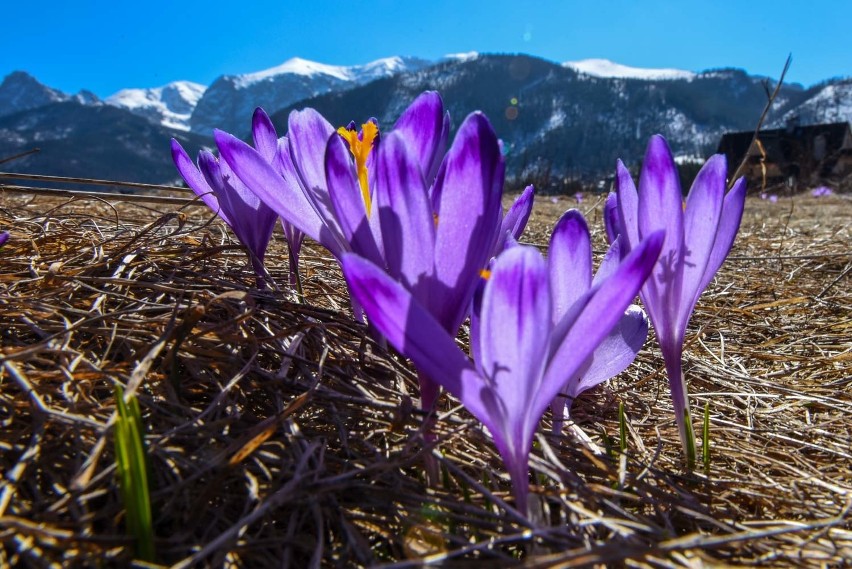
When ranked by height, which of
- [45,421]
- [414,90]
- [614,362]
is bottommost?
[614,362]

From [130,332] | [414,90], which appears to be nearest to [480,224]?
[130,332]

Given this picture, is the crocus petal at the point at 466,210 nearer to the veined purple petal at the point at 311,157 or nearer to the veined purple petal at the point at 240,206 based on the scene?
the veined purple petal at the point at 311,157

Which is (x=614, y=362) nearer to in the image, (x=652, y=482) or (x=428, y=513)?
(x=652, y=482)

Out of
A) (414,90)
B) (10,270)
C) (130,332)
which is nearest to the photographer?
(130,332)

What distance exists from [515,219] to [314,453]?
1.40 feet

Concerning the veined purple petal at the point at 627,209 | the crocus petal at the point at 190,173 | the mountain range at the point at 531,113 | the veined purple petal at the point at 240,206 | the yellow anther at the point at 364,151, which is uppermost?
the mountain range at the point at 531,113

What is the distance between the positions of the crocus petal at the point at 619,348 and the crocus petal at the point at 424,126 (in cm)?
35

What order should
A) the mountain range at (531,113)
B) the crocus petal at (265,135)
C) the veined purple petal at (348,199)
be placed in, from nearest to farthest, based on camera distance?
the veined purple petal at (348,199) → the crocus petal at (265,135) → the mountain range at (531,113)

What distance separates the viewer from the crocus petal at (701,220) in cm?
79

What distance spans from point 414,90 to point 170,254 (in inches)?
5571

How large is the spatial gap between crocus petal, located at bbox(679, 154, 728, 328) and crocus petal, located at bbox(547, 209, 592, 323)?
16cm

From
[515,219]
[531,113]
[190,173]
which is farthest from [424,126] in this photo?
[531,113]

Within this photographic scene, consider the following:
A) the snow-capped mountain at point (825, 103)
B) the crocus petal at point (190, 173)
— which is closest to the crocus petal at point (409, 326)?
the crocus petal at point (190, 173)

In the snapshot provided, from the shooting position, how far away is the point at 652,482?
33.2 inches
